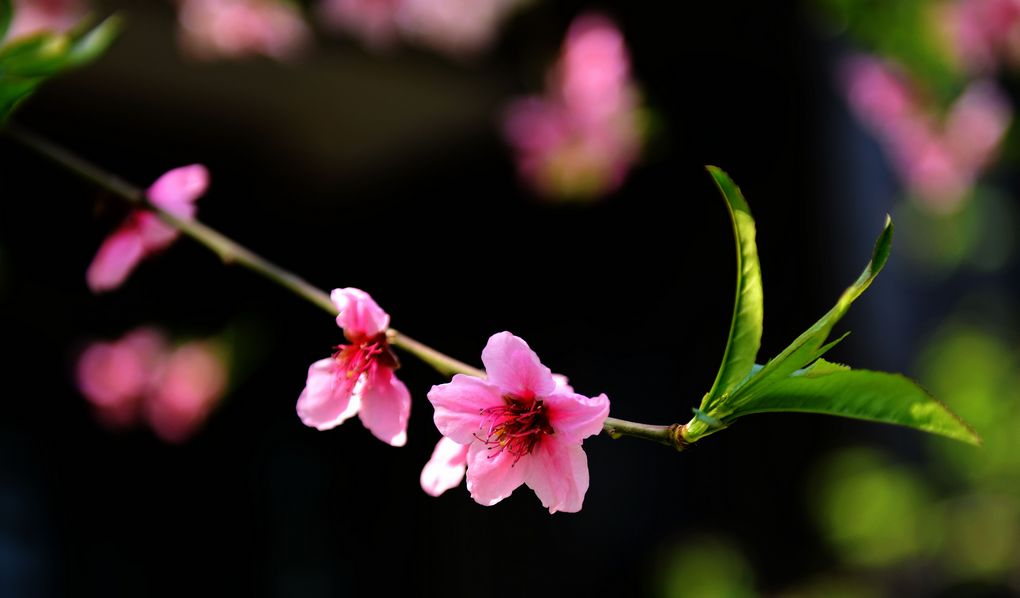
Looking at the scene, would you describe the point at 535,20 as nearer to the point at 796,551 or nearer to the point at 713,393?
the point at 796,551

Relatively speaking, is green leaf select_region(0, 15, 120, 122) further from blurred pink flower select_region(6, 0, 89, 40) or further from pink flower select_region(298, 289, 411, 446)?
blurred pink flower select_region(6, 0, 89, 40)

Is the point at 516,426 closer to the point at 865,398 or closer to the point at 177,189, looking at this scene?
the point at 865,398

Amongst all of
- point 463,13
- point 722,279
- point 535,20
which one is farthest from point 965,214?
point 463,13

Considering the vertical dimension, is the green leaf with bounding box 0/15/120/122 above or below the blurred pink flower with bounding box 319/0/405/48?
below

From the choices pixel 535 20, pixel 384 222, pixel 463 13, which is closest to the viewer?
pixel 463 13

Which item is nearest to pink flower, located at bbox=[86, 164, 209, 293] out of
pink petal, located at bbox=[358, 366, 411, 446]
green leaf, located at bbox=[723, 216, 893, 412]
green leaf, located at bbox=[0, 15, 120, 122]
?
green leaf, located at bbox=[0, 15, 120, 122]
